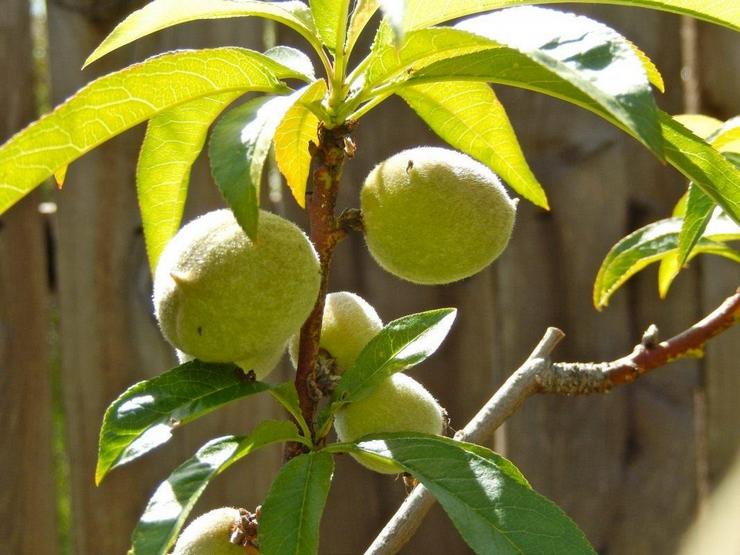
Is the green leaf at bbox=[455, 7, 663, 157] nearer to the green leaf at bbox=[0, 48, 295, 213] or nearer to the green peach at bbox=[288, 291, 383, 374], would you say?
the green leaf at bbox=[0, 48, 295, 213]

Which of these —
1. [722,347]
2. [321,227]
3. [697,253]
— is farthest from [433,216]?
[722,347]

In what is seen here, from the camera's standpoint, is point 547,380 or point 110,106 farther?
point 547,380

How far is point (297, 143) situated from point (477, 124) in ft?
0.42

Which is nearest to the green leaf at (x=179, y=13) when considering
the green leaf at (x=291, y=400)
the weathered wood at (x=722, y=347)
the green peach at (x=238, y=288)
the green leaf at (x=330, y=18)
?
the green leaf at (x=330, y=18)

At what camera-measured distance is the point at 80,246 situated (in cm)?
134

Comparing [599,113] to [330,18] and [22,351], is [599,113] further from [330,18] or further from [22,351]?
[22,351]

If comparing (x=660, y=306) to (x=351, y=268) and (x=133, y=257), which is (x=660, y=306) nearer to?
(x=351, y=268)

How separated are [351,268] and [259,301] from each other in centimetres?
92

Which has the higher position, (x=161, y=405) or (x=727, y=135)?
(x=727, y=135)

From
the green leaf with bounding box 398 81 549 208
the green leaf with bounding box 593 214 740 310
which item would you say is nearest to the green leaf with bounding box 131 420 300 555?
the green leaf with bounding box 398 81 549 208

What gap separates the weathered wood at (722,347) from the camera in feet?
4.61

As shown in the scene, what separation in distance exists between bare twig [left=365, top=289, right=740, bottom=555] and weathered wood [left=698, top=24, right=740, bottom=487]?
746mm

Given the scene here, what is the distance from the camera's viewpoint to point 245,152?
0.44 m

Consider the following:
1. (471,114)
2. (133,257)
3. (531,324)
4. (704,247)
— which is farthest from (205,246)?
(531,324)
